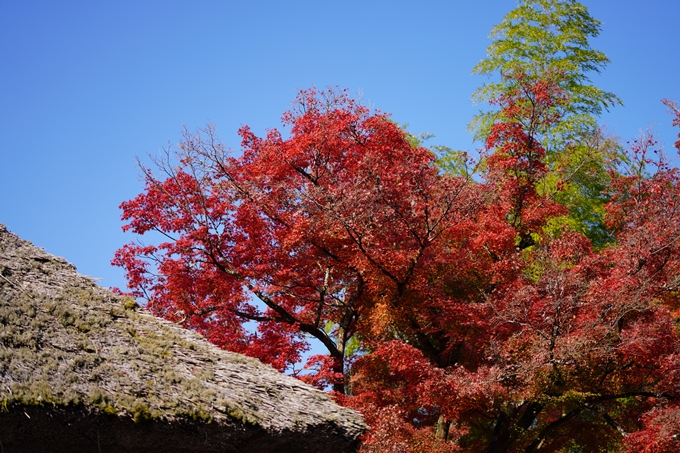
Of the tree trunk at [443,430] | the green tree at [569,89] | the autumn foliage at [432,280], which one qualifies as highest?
the green tree at [569,89]

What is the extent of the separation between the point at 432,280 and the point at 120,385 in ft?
29.6

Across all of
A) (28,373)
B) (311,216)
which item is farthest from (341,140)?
(28,373)

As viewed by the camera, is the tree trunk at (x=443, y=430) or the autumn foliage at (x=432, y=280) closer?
the autumn foliage at (x=432, y=280)

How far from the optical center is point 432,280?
1443 centimetres

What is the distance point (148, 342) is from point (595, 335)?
26.8 feet

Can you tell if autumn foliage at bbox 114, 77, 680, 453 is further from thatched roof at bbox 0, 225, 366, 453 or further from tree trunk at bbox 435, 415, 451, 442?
thatched roof at bbox 0, 225, 366, 453

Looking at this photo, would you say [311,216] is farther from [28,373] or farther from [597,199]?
[597,199]

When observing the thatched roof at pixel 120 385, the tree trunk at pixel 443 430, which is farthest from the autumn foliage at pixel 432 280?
the thatched roof at pixel 120 385

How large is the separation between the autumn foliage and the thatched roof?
4316 millimetres

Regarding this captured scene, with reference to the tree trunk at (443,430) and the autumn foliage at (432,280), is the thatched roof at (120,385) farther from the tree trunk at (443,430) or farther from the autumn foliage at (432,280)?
the tree trunk at (443,430)

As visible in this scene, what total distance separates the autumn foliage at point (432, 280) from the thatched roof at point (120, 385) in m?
4.32

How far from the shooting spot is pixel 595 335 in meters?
12.3

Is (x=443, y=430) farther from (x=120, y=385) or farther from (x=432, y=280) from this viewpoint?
(x=120, y=385)

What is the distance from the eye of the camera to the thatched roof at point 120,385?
5.75 meters
